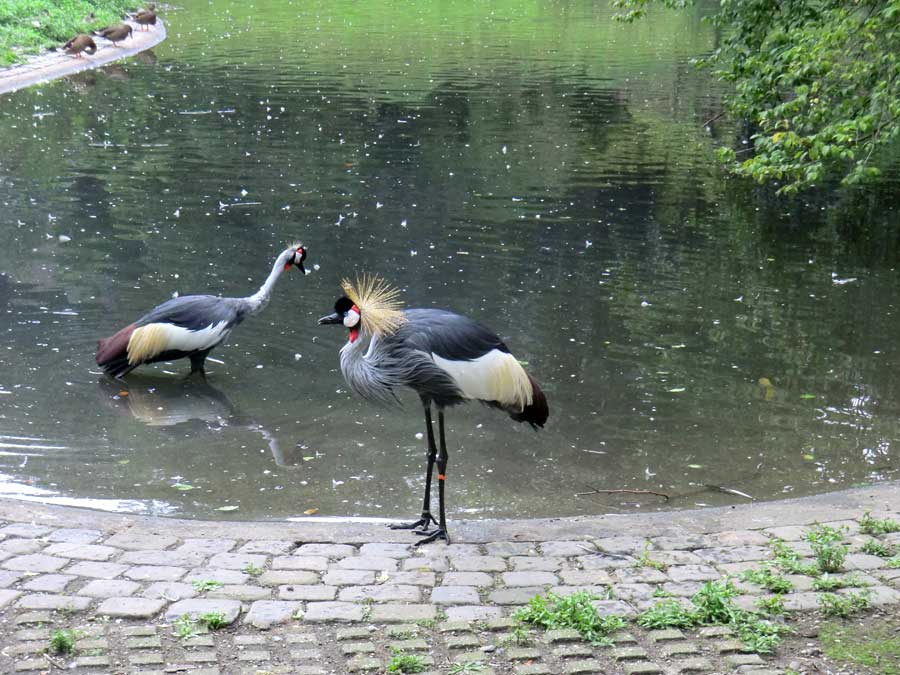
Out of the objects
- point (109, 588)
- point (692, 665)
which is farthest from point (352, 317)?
point (692, 665)

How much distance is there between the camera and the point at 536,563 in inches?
218

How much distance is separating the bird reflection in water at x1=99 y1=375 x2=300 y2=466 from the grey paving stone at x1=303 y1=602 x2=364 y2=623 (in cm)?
280

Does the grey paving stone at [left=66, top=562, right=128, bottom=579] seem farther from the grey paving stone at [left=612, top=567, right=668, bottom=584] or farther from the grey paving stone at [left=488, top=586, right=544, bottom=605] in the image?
the grey paving stone at [left=612, top=567, right=668, bottom=584]

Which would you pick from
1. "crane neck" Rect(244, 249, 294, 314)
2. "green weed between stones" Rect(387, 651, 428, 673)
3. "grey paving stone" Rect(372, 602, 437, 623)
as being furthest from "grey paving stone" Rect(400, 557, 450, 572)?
"crane neck" Rect(244, 249, 294, 314)

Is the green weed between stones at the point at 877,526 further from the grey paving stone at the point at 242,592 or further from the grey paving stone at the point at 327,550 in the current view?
the grey paving stone at the point at 242,592

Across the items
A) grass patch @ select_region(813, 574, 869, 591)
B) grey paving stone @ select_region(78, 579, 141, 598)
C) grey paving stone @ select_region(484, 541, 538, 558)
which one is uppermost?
grass patch @ select_region(813, 574, 869, 591)

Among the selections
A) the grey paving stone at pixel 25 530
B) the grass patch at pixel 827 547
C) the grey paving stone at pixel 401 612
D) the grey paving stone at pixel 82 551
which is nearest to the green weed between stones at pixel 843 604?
the grass patch at pixel 827 547

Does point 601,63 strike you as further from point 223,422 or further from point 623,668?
point 623,668

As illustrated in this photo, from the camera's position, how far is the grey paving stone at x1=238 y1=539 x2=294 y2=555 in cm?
557

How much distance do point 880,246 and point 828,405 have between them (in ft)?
18.7

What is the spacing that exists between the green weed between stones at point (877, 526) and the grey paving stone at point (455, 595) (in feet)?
7.18

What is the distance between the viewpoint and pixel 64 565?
17.4 ft

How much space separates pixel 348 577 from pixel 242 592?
516mm

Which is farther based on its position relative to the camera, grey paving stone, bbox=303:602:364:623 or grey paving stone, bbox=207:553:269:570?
grey paving stone, bbox=207:553:269:570
